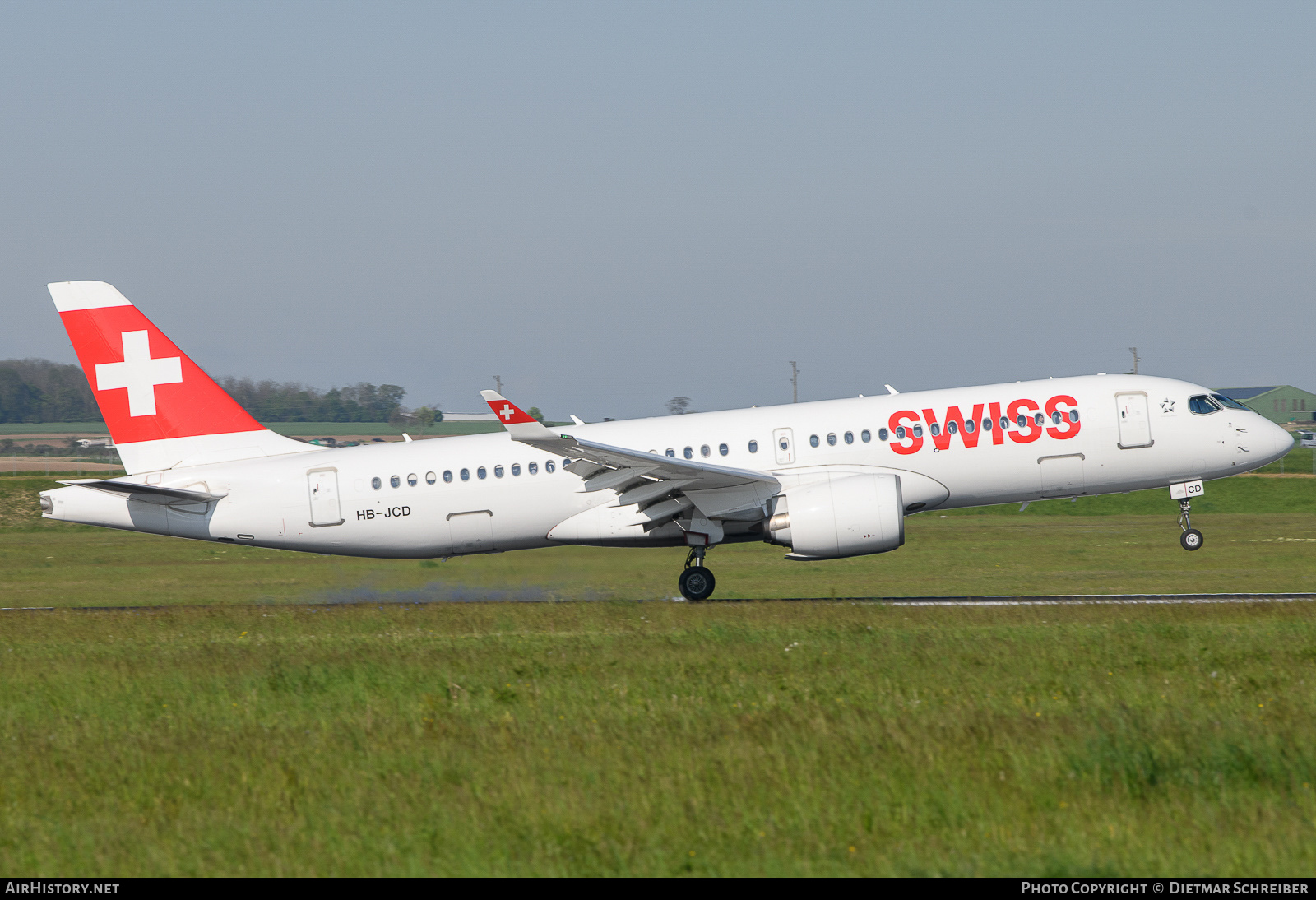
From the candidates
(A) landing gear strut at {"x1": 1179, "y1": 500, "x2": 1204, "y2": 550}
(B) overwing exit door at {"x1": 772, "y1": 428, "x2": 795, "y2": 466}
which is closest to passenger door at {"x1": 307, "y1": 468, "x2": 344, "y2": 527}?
(B) overwing exit door at {"x1": 772, "y1": 428, "x2": 795, "y2": 466}

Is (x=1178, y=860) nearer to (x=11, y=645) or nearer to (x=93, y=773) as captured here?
(x=93, y=773)

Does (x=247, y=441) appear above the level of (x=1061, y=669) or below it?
above

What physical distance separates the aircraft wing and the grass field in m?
2.07

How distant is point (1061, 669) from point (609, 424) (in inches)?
495

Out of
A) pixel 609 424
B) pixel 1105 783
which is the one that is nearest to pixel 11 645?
pixel 609 424

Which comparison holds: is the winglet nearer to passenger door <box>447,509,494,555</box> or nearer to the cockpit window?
passenger door <box>447,509,494,555</box>

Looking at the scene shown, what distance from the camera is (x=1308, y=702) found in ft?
36.7

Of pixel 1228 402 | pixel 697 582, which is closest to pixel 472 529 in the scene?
pixel 697 582

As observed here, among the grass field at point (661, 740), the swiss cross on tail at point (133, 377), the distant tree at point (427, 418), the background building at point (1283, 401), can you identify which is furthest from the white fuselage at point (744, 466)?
the background building at point (1283, 401)

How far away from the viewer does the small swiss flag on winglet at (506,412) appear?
1995 cm

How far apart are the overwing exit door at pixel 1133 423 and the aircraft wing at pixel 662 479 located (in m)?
6.88

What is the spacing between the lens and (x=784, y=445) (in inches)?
908

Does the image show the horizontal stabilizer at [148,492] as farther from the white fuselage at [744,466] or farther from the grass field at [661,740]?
the grass field at [661,740]
